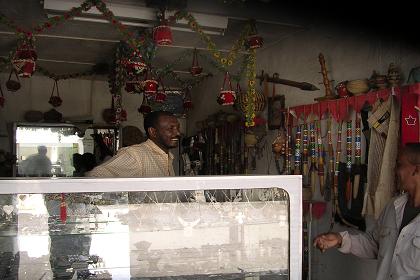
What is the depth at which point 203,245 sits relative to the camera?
75.5 inches

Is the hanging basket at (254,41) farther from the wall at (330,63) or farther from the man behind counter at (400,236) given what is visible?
the man behind counter at (400,236)

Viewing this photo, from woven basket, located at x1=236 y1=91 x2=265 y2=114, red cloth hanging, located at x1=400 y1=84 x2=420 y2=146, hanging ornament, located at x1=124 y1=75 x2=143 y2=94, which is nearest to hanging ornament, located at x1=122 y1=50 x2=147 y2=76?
hanging ornament, located at x1=124 y1=75 x2=143 y2=94

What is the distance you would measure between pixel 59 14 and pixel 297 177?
367 centimetres

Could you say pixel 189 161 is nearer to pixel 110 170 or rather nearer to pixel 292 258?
pixel 110 170

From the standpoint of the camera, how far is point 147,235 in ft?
6.09

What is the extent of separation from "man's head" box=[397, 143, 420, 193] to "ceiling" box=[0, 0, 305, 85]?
77.4 inches

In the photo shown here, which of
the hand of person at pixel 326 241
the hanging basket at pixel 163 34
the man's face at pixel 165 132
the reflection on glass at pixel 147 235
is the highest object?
the hanging basket at pixel 163 34

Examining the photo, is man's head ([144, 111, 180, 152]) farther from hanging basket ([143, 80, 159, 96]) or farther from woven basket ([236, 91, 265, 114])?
woven basket ([236, 91, 265, 114])

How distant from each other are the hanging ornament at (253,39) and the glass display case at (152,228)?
300 centimetres

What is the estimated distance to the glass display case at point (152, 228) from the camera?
1.72m

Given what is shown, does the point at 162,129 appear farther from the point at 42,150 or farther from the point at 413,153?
the point at 42,150

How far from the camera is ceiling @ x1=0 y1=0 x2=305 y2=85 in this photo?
14.4ft

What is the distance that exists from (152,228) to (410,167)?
53.7 inches

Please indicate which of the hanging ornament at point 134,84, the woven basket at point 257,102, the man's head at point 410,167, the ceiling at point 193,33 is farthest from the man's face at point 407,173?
the hanging ornament at point 134,84
